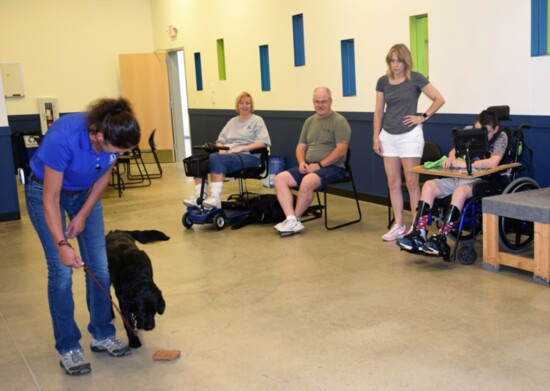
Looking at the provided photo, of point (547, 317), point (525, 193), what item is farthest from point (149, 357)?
point (525, 193)

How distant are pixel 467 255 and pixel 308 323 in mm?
1343

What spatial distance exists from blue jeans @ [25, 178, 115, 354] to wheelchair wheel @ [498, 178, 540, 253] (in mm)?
2414

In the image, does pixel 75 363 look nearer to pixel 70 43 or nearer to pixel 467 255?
pixel 467 255

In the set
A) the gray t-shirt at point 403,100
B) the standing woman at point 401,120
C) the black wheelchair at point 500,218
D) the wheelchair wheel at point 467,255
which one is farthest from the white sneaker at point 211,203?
the wheelchair wheel at point 467,255

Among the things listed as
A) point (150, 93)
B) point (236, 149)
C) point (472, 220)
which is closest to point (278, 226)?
point (236, 149)

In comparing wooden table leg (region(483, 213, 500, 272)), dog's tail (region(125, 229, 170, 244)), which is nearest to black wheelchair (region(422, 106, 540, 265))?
wooden table leg (region(483, 213, 500, 272))

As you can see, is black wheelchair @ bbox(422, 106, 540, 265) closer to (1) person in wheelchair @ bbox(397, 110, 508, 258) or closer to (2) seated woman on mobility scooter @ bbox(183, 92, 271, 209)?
(1) person in wheelchair @ bbox(397, 110, 508, 258)

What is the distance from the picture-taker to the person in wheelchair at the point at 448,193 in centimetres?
415

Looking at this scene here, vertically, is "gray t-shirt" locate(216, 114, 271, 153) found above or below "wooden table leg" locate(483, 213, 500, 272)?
above

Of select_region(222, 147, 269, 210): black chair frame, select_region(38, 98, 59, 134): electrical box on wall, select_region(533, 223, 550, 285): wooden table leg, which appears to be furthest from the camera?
select_region(38, 98, 59, 134): electrical box on wall

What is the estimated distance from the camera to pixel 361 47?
6262mm

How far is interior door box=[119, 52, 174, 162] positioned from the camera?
10.6 meters

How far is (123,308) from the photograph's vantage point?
3002 millimetres

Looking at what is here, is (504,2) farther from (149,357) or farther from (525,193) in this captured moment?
A: (149,357)
